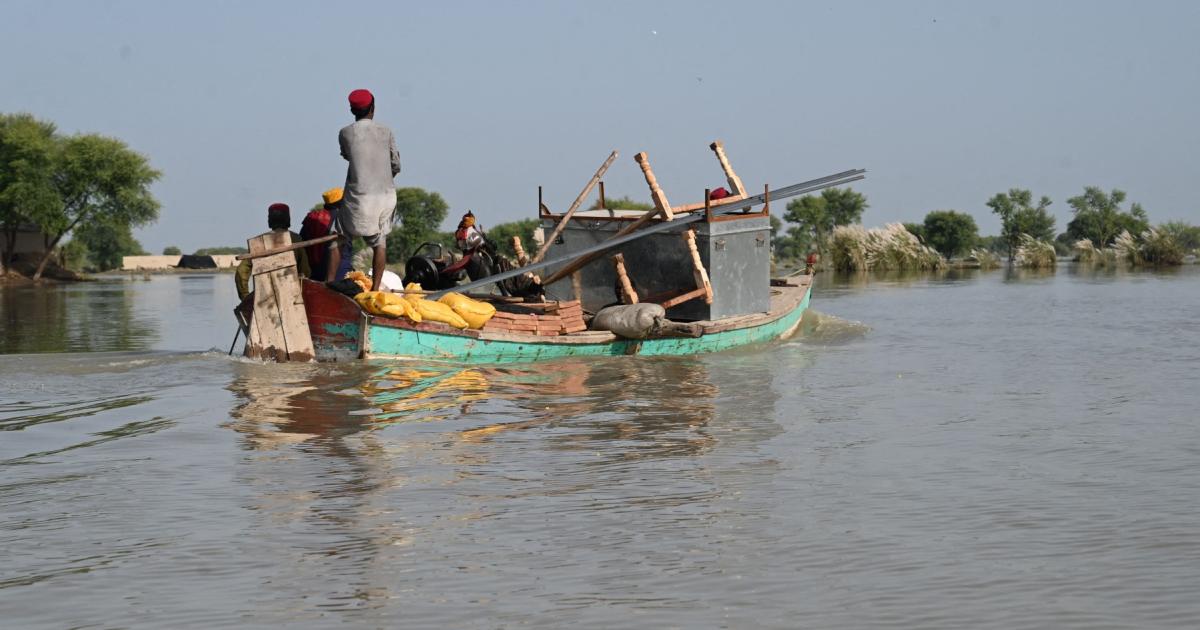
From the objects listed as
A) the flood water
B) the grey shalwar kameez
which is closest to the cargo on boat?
the flood water

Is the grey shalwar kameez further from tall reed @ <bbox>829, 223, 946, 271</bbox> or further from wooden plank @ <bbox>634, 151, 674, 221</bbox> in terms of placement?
tall reed @ <bbox>829, 223, 946, 271</bbox>

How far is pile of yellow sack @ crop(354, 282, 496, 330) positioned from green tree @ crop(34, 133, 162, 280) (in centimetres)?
4651

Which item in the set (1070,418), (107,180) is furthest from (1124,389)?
(107,180)

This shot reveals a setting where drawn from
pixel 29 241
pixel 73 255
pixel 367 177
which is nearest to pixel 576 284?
pixel 367 177

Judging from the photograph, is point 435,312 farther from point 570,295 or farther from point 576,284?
point 570,295

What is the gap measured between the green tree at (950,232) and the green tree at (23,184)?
126 feet

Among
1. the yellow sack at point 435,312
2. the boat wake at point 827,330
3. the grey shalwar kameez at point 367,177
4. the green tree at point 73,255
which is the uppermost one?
the green tree at point 73,255

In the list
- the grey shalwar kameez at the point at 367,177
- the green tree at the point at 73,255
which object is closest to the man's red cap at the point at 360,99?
the grey shalwar kameez at the point at 367,177

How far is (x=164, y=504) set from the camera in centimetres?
630

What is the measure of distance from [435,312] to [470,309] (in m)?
0.43

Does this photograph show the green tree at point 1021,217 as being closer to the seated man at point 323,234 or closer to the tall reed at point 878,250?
the tall reed at point 878,250

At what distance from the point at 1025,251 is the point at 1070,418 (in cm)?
3932

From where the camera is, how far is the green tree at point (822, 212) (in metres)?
58.4

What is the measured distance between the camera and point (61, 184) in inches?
2190
